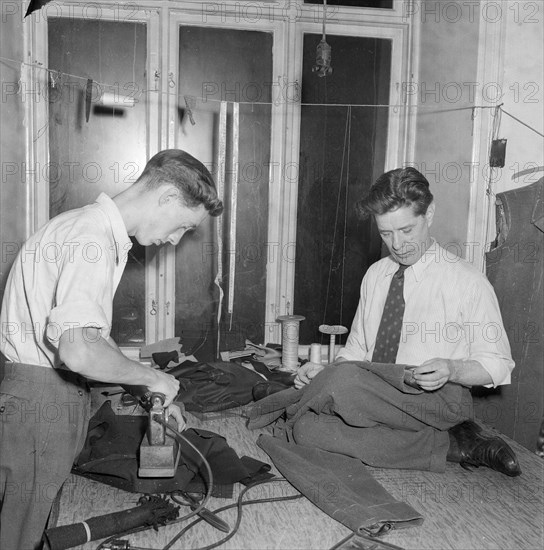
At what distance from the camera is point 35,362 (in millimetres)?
2049

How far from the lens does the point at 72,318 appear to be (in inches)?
69.4

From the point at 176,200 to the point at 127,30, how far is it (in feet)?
7.01

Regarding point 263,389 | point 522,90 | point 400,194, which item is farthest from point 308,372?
point 522,90

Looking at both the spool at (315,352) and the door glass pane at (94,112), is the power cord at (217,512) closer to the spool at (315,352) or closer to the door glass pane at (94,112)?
the spool at (315,352)

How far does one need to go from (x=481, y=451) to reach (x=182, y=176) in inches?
61.4

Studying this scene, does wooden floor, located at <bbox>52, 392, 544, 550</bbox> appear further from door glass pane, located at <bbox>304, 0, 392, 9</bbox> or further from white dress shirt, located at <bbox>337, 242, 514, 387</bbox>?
door glass pane, located at <bbox>304, 0, 392, 9</bbox>

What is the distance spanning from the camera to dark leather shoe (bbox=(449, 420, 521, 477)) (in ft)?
8.04

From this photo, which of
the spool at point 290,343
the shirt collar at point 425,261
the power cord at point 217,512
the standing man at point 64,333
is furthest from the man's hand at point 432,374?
the spool at point 290,343

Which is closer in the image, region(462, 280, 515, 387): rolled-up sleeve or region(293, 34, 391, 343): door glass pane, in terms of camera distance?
region(462, 280, 515, 387): rolled-up sleeve

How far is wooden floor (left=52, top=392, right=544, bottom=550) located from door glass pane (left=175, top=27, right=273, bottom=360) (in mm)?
1822

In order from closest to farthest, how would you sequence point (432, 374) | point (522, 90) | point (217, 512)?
point (217, 512)
point (432, 374)
point (522, 90)

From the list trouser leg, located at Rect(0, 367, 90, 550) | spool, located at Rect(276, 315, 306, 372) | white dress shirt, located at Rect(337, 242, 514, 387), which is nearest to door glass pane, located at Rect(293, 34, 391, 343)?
spool, located at Rect(276, 315, 306, 372)

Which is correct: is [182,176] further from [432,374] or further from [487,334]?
[487,334]

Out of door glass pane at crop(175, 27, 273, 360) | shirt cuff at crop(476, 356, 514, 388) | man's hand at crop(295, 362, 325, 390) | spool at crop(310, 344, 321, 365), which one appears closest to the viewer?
shirt cuff at crop(476, 356, 514, 388)
